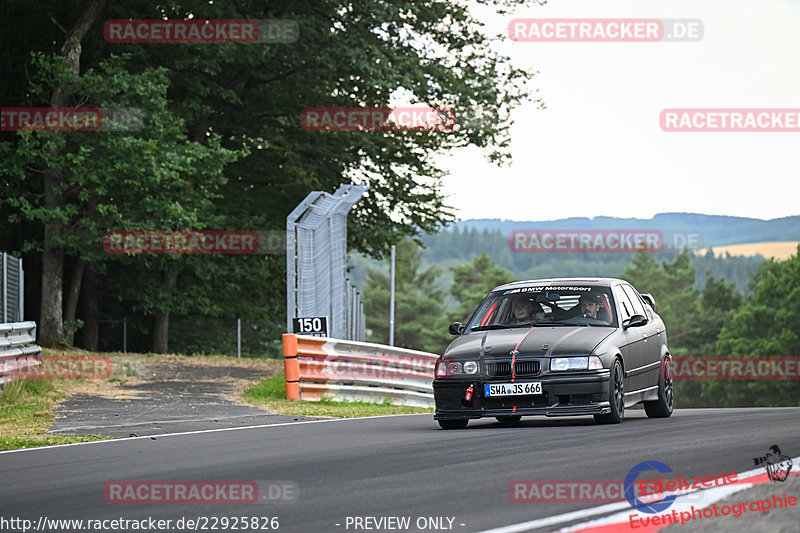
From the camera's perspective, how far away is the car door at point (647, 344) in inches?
527

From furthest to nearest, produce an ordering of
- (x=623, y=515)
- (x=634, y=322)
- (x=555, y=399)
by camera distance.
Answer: (x=634, y=322) < (x=555, y=399) < (x=623, y=515)

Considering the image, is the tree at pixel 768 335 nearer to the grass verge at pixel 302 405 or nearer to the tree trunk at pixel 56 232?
the tree trunk at pixel 56 232

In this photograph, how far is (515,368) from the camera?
11828 millimetres

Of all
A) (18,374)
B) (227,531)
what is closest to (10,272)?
(18,374)

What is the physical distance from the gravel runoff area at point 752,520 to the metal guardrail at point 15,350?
1230 cm

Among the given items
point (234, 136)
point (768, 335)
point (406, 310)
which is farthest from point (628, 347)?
point (406, 310)

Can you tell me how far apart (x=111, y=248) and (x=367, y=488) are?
21868 millimetres

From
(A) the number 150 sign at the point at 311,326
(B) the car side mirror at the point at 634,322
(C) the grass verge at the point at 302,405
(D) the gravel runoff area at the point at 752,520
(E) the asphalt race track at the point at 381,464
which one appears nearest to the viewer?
(D) the gravel runoff area at the point at 752,520

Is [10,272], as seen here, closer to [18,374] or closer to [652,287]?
[18,374]

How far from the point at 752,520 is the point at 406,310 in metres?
121

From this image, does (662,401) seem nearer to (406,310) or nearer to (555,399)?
(555,399)

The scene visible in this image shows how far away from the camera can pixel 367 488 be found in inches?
301

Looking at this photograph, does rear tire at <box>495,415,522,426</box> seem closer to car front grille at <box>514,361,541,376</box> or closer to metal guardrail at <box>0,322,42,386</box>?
car front grille at <box>514,361,541,376</box>

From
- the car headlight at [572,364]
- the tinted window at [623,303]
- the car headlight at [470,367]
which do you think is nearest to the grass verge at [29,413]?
the car headlight at [470,367]
